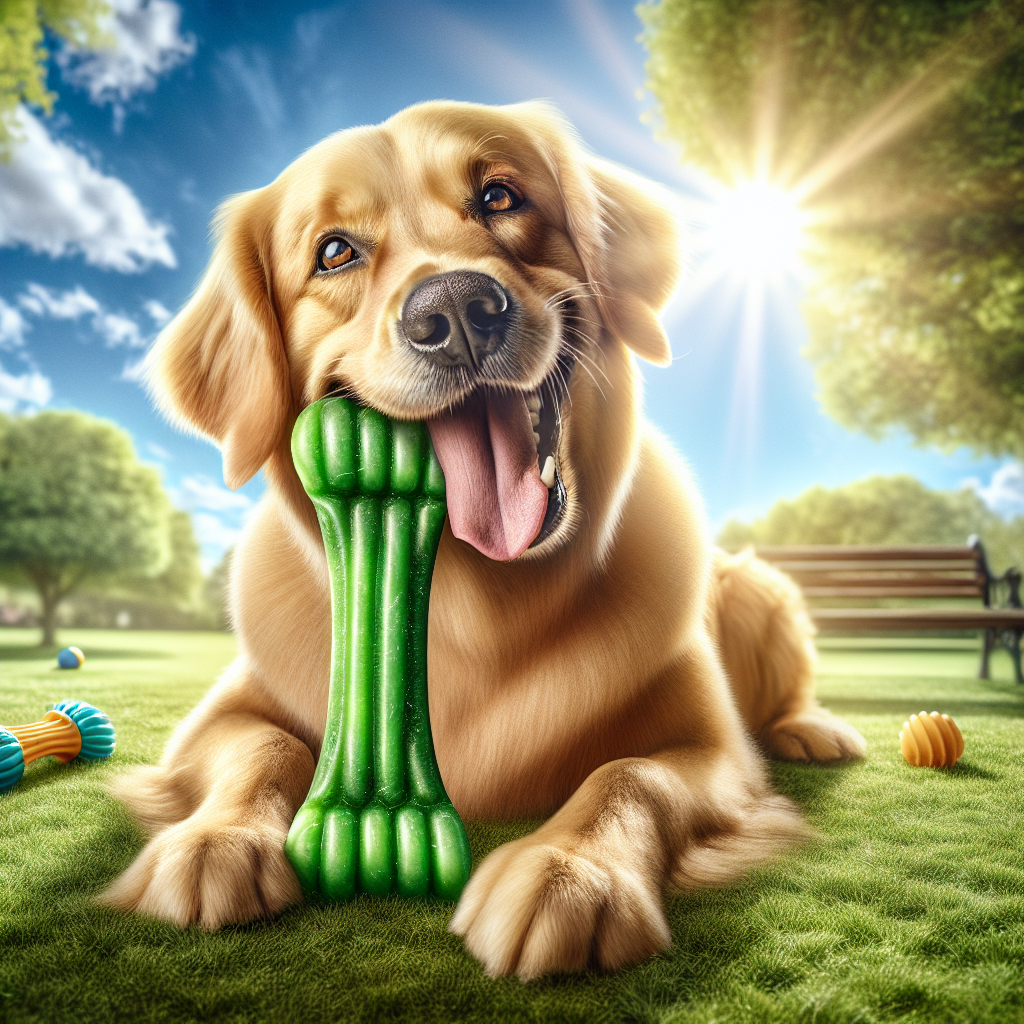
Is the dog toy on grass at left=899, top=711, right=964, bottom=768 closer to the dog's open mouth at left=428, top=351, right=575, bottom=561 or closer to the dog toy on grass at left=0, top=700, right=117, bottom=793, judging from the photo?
the dog's open mouth at left=428, top=351, right=575, bottom=561

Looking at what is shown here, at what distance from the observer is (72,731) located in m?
2.46

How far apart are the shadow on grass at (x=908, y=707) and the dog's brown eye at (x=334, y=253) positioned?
11.4 feet

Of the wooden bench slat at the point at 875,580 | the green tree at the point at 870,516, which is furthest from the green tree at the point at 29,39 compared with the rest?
the green tree at the point at 870,516

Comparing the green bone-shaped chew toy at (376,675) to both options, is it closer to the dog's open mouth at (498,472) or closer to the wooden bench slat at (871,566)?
the dog's open mouth at (498,472)

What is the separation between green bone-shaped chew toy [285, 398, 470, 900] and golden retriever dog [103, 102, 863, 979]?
87 millimetres

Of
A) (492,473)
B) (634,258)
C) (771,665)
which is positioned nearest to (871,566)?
(771,665)

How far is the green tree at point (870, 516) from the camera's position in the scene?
18594 millimetres

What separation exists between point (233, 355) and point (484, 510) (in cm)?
80

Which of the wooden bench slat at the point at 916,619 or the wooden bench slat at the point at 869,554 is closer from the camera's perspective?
the wooden bench slat at the point at 916,619

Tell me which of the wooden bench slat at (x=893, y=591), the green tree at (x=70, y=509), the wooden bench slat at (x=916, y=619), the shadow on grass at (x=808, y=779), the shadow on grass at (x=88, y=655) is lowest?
the shadow on grass at (x=808, y=779)

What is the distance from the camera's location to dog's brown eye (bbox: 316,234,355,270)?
1.75 metres

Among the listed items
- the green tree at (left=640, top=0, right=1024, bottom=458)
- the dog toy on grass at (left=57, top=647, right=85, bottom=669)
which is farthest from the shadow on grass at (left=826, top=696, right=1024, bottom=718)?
the green tree at (left=640, top=0, right=1024, bottom=458)

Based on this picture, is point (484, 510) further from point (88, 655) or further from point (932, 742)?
point (88, 655)

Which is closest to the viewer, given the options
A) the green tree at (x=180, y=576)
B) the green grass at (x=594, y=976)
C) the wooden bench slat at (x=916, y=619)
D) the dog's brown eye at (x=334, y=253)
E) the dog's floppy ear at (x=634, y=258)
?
the green grass at (x=594, y=976)
